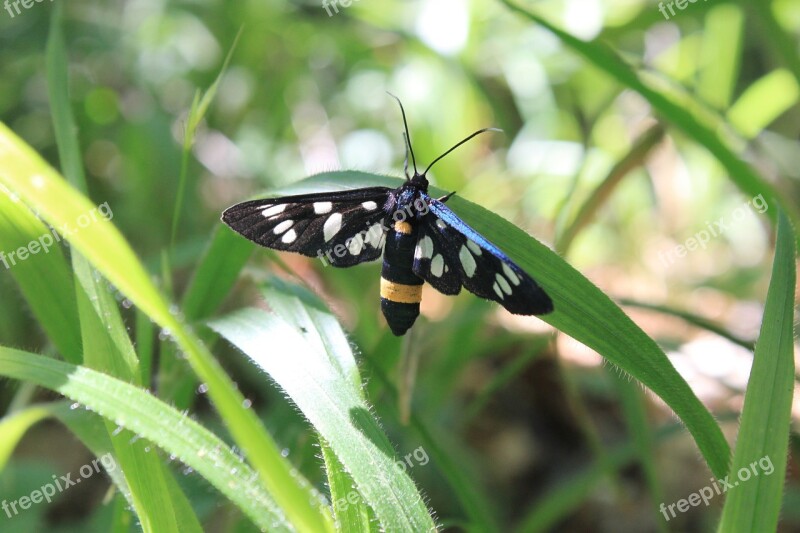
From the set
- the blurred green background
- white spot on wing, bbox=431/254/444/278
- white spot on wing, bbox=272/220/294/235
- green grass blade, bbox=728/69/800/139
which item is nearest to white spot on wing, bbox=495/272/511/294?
white spot on wing, bbox=431/254/444/278

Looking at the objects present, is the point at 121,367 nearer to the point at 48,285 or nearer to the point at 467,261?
the point at 48,285

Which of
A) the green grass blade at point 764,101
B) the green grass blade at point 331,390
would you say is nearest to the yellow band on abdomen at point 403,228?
the green grass blade at point 331,390

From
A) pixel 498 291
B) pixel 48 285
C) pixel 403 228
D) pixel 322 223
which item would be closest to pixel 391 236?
pixel 403 228

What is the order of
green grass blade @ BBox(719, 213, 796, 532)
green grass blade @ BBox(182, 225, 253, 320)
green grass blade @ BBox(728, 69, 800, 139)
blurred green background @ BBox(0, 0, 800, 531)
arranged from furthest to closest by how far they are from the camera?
1. green grass blade @ BBox(728, 69, 800, 139)
2. blurred green background @ BBox(0, 0, 800, 531)
3. green grass blade @ BBox(182, 225, 253, 320)
4. green grass blade @ BBox(719, 213, 796, 532)

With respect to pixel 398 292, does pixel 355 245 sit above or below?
above

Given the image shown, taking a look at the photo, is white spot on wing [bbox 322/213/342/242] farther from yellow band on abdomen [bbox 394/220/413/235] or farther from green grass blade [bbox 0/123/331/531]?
green grass blade [bbox 0/123/331/531]

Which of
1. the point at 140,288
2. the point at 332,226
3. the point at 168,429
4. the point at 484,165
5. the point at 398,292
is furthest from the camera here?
the point at 484,165

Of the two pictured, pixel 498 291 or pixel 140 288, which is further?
pixel 498 291
